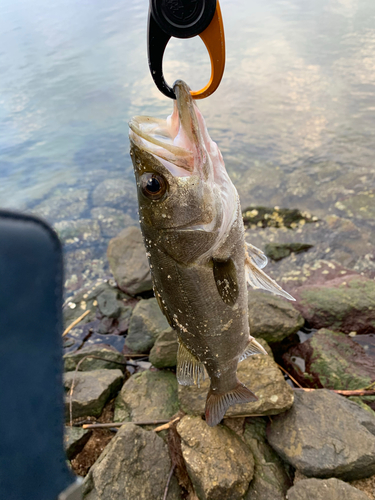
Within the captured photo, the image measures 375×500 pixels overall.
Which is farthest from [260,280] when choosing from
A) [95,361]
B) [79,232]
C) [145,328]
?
[79,232]

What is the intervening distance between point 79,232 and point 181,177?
785 cm

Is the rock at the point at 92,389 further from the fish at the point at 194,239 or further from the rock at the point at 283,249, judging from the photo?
the rock at the point at 283,249

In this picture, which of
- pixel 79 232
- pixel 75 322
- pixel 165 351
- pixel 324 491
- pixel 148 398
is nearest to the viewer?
pixel 324 491

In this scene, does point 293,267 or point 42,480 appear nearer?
point 42,480

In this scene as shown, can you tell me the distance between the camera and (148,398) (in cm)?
430

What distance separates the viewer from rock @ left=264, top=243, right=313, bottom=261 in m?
6.93

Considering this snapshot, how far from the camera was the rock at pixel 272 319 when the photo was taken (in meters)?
4.44

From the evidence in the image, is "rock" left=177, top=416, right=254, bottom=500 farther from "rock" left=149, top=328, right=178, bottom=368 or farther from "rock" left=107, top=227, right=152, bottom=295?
"rock" left=107, top=227, right=152, bottom=295

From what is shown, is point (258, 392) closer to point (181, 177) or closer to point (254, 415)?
point (254, 415)

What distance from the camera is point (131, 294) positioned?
6520 millimetres

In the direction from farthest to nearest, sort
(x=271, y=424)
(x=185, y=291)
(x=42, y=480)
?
(x=271, y=424)
(x=185, y=291)
(x=42, y=480)

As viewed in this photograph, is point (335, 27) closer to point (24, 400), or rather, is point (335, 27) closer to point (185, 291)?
point (185, 291)

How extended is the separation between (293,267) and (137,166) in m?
5.27

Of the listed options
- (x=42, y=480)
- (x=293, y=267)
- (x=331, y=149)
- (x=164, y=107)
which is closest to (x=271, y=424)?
(x=42, y=480)
